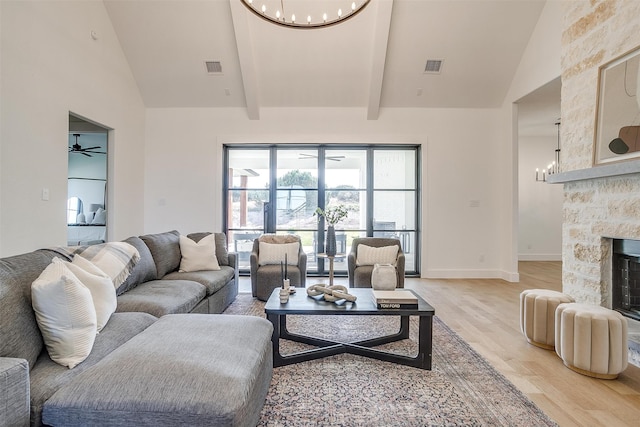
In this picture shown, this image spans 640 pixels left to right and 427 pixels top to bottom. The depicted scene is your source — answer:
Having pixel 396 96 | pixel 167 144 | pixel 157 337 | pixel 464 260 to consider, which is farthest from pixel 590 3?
pixel 167 144

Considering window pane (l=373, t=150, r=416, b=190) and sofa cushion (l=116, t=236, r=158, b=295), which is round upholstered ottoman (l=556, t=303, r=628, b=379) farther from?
window pane (l=373, t=150, r=416, b=190)

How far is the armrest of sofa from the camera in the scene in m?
1.07

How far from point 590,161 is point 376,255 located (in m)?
2.45

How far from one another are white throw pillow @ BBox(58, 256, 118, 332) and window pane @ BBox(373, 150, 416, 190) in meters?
4.63

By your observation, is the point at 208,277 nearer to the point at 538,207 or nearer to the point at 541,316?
the point at 541,316

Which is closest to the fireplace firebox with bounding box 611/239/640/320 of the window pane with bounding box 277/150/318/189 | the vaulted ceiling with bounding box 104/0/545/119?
the vaulted ceiling with bounding box 104/0/545/119

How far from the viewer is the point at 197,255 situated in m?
Answer: 3.65

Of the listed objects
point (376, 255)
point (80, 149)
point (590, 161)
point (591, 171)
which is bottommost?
point (376, 255)

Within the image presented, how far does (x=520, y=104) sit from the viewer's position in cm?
553

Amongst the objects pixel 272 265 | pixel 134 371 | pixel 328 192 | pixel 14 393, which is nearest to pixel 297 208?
pixel 328 192

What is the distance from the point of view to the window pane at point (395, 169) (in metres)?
5.80

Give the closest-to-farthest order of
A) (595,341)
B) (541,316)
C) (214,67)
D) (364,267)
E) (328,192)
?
(595,341)
(541,316)
(364,267)
(214,67)
(328,192)

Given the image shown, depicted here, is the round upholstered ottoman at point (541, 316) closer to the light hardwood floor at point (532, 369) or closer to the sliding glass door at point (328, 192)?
the light hardwood floor at point (532, 369)

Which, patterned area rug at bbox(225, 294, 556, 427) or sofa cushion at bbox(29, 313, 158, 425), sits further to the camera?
patterned area rug at bbox(225, 294, 556, 427)
